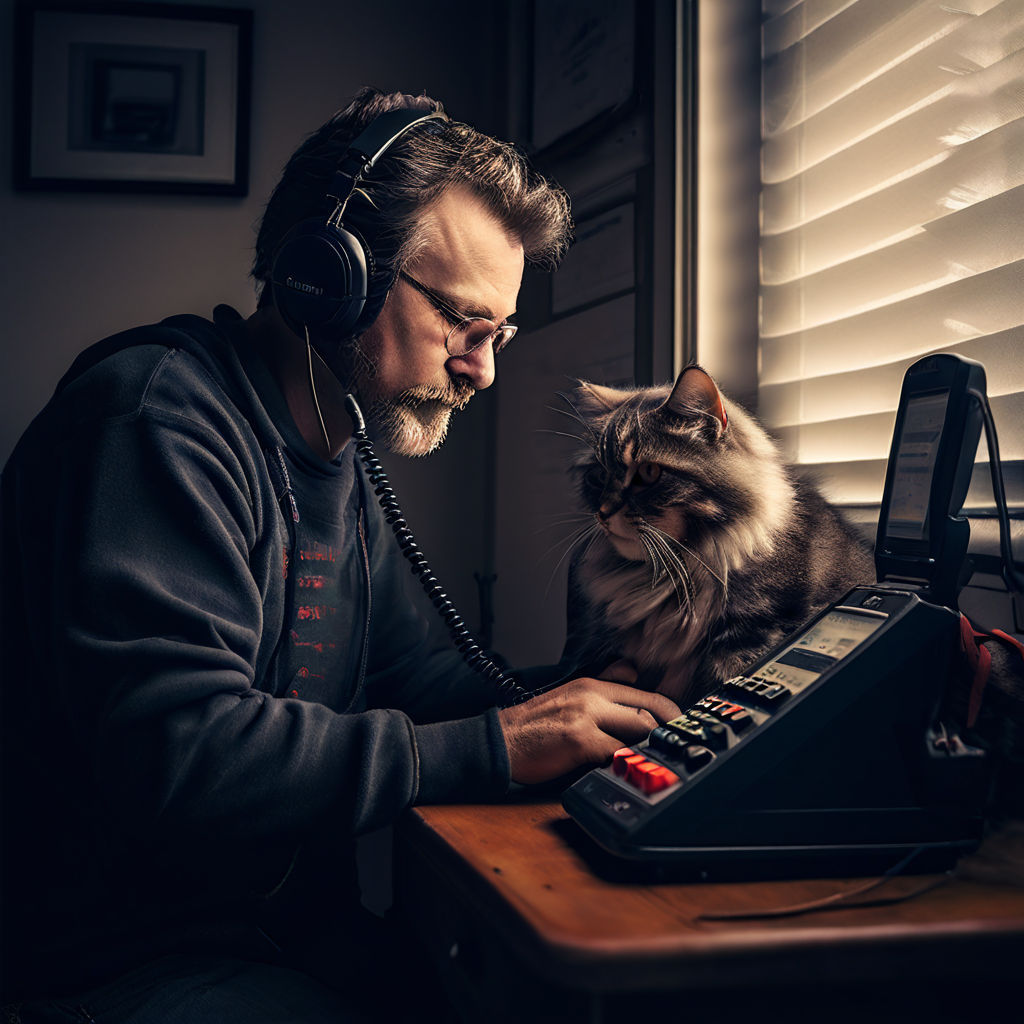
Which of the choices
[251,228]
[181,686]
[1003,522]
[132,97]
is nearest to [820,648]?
[1003,522]

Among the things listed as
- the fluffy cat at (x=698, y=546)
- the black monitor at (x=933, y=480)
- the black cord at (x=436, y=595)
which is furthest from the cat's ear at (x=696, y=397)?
the black cord at (x=436, y=595)

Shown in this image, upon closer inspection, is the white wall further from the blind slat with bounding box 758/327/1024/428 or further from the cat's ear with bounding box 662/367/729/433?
the cat's ear with bounding box 662/367/729/433

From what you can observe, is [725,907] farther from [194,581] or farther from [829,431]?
[829,431]

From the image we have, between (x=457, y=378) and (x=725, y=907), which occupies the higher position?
(x=457, y=378)

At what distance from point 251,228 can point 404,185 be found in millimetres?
1211

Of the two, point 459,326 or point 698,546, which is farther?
point 459,326

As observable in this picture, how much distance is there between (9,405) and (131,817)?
65.8 inches

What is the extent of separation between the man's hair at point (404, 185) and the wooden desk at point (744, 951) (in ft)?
2.55

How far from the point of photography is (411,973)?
3.22 feet

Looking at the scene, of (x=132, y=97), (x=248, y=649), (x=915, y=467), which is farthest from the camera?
(x=132, y=97)

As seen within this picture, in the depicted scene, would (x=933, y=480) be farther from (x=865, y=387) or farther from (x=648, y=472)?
(x=865, y=387)

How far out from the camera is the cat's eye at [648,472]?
99cm

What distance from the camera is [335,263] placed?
961 millimetres

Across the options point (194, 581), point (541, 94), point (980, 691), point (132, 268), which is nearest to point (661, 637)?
point (980, 691)
